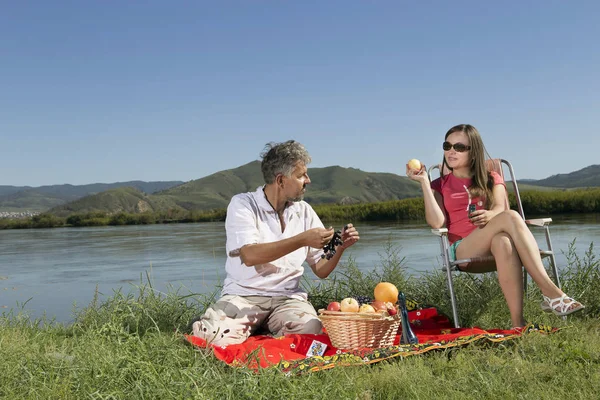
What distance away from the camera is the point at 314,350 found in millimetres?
3332

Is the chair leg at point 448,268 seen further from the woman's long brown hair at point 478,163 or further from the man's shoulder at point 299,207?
the man's shoulder at point 299,207

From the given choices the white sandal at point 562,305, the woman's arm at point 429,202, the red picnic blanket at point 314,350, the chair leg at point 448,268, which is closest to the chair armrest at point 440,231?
the chair leg at point 448,268

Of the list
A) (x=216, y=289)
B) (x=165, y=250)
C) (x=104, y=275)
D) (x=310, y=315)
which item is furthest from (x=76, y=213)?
(x=310, y=315)

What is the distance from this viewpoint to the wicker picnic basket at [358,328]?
323 centimetres

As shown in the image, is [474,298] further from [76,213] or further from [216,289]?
[76,213]

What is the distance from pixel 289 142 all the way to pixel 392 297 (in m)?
1.12

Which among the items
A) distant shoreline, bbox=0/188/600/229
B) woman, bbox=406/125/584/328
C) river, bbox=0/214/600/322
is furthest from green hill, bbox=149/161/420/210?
woman, bbox=406/125/584/328

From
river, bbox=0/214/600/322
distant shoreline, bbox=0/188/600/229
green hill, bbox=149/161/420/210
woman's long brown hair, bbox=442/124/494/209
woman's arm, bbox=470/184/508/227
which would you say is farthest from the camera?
green hill, bbox=149/161/420/210

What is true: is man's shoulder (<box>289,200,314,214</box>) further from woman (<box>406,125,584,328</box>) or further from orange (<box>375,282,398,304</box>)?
woman (<box>406,125,584,328</box>)

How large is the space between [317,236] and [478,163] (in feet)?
5.36

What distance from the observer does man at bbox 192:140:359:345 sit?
3438mm

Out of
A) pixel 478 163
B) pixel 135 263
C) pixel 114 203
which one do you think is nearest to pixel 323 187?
pixel 114 203

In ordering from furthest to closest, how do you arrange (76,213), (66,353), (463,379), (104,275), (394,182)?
(394,182) → (76,213) → (104,275) → (66,353) → (463,379)

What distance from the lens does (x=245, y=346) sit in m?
3.35
